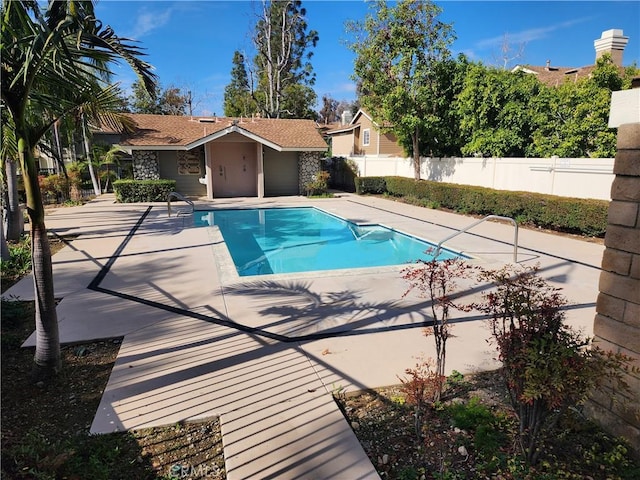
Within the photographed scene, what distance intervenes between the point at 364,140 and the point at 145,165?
15077mm

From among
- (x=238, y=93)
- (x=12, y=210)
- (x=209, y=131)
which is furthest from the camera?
(x=238, y=93)

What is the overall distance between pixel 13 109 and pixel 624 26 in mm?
20754

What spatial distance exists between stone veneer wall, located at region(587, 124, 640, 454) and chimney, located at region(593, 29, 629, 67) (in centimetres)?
1649

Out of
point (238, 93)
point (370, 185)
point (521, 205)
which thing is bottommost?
point (521, 205)

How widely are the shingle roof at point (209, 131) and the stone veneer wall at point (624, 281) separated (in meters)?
18.7

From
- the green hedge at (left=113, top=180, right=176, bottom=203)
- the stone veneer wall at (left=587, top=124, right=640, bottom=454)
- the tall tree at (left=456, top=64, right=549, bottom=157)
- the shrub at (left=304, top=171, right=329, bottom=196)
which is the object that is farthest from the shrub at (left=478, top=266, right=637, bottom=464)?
the shrub at (left=304, top=171, right=329, bottom=196)

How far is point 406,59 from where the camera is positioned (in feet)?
58.7

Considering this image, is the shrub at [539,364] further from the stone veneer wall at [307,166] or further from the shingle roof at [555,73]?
the shingle roof at [555,73]

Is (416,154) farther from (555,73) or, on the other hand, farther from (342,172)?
(555,73)

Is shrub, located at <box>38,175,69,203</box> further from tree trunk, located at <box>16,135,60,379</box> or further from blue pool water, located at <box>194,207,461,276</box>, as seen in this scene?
tree trunk, located at <box>16,135,60,379</box>

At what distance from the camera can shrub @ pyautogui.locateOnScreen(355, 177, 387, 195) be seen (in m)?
22.1

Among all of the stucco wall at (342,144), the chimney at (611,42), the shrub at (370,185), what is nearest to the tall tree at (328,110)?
the stucco wall at (342,144)

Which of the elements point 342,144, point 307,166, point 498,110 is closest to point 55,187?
point 307,166

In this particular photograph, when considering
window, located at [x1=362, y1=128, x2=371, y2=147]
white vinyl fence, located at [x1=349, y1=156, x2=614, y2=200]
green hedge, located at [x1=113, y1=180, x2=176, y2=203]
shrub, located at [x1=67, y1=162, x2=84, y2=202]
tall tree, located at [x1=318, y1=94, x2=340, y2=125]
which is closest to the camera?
white vinyl fence, located at [x1=349, y1=156, x2=614, y2=200]
